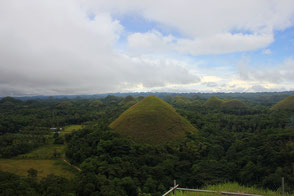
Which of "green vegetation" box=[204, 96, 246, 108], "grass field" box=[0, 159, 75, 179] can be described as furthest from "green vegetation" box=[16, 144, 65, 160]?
"green vegetation" box=[204, 96, 246, 108]

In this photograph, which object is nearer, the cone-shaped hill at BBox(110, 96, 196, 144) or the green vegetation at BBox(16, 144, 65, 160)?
the cone-shaped hill at BBox(110, 96, 196, 144)

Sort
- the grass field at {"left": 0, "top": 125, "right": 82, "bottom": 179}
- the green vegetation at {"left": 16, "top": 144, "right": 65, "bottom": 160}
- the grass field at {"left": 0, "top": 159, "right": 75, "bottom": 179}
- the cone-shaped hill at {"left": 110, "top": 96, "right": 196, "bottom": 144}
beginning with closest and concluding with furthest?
the grass field at {"left": 0, "top": 159, "right": 75, "bottom": 179} → the grass field at {"left": 0, "top": 125, "right": 82, "bottom": 179} → the cone-shaped hill at {"left": 110, "top": 96, "right": 196, "bottom": 144} → the green vegetation at {"left": 16, "top": 144, "right": 65, "bottom": 160}

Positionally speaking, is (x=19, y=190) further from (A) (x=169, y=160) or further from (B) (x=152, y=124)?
(B) (x=152, y=124)

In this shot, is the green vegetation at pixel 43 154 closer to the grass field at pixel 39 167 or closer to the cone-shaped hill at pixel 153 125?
the grass field at pixel 39 167

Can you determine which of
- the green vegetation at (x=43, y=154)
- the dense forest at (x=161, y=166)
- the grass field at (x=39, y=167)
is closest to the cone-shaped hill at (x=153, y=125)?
the dense forest at (x=161, y=166)

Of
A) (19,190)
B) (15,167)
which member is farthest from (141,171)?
(15,167)

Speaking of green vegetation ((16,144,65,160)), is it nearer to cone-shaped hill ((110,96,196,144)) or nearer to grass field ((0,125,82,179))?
grass field ((0,125,82,179))
